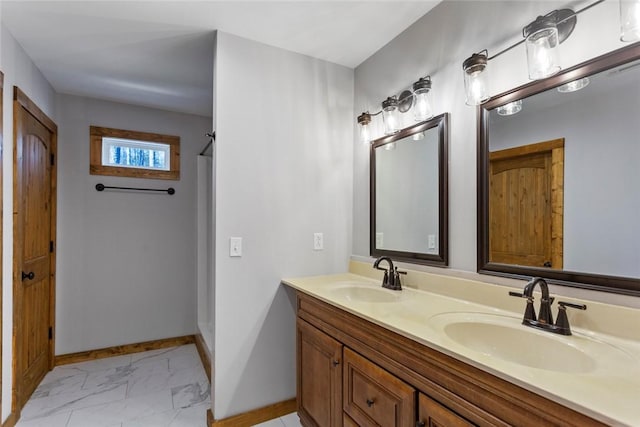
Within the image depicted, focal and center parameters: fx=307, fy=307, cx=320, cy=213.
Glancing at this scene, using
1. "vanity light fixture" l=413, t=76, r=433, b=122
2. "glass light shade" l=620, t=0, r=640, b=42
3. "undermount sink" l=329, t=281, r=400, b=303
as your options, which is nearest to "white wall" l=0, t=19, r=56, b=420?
"undermount sink" l=329, t=281, r=400, b=303

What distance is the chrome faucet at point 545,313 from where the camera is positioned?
3.43 feet

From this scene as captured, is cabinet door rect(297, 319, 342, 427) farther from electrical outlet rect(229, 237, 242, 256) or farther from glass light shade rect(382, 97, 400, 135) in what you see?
glass light shade rect(382, 97, 400, 135)

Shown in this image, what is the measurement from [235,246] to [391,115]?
1297mm

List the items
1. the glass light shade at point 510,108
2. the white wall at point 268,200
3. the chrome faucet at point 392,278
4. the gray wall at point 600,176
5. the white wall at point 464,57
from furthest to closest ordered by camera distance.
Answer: the white wall at point 268,200 < the chrome faucet at point 392,278 < the glass light shade at point 510,108 < the white wall at point 464,57 < the gray wall at point 600,176

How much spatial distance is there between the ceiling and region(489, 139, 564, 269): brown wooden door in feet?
3.39

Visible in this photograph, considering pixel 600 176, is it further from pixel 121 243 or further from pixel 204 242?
pixel 121 243

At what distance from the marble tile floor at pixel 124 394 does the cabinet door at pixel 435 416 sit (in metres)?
1.60

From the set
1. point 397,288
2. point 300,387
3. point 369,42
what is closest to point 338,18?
point 369,42

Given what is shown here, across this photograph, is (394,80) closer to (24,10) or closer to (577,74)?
(577,74)

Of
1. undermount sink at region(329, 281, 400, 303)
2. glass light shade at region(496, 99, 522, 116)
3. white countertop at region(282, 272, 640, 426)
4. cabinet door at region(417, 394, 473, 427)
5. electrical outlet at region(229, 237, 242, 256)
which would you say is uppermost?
glass light shade at region(496, 99, 522, 116)

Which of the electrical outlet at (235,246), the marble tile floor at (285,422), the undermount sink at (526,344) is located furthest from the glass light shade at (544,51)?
the marble tile floor at (285,422)

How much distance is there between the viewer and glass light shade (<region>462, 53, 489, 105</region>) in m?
1.36

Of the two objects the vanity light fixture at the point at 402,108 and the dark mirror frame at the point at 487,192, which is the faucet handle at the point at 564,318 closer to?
the dark mirror frame at the point at 487,192

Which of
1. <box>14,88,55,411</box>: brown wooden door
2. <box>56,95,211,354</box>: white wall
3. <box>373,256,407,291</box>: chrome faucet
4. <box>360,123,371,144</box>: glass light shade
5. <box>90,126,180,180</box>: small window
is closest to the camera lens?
<box>373,256,407,291</box>: chrome faucet
